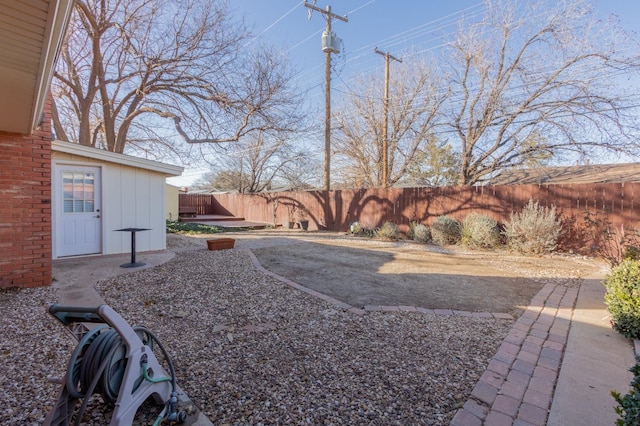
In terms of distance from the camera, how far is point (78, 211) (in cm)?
644

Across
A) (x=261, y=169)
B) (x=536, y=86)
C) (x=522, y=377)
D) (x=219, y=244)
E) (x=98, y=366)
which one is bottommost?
(x=522, y=377)

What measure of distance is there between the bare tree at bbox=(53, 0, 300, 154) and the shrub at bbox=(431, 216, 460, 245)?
6189 millimetres

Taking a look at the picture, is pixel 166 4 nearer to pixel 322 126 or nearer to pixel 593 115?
pixel 322 126

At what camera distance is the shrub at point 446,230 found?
9578mm

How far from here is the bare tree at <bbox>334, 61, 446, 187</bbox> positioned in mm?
15859

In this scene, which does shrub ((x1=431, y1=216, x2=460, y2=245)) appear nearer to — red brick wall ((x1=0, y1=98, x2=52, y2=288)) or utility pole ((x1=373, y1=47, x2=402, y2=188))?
utility pole ((x1=373, y1=47, x2=402, y2=188))

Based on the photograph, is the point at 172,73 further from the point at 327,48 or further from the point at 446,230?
the point at 446,230

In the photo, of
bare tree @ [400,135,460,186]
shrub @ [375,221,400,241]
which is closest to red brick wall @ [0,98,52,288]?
shrub @ [375,221,400,241]

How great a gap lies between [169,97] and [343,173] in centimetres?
1155

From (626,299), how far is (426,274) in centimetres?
290

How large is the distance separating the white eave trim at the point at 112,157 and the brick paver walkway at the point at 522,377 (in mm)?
7222

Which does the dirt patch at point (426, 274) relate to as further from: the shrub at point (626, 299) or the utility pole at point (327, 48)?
the utility pole at point (327, 48)

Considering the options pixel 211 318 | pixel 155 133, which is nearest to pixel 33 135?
pixel 211 318

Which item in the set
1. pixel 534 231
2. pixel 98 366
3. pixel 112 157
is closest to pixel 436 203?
pixel 534 231
